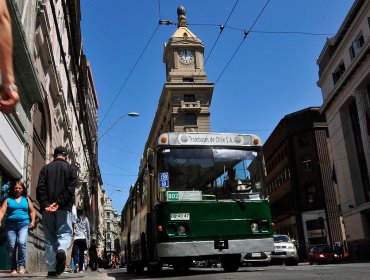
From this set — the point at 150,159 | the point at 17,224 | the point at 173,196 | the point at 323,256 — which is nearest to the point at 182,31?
the point at 323,256

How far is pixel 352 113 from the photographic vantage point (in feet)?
124

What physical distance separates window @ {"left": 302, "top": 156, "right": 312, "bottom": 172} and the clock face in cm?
2570

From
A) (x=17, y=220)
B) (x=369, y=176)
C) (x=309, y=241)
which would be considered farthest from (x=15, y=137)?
(x=309, y=241)

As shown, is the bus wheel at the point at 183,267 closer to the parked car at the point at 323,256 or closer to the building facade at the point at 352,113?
the parked car at the point at 323,256

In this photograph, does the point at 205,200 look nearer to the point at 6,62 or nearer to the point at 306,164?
the point at 6,62

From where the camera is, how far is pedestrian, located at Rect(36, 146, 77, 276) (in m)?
6.89

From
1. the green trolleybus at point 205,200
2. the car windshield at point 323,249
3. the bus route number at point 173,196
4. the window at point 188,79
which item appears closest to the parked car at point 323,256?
the car windshield at point 323,249

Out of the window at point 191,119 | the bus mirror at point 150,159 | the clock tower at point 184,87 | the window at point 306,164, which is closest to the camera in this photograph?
the bus mirror at point 150,159

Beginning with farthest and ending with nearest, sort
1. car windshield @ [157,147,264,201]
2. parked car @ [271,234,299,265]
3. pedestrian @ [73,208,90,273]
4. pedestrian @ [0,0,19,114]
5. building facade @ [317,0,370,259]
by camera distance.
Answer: building facade @ [317,0,370,259], parked car @ [271,234,299,265], pedestrian @ [73,208,90,273], car windshield @ [157,147,264,201], pedestrian @ [0,0,19,114]

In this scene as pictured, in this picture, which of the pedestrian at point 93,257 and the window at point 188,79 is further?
the window at point 188,79

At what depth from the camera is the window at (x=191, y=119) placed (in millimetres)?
67194

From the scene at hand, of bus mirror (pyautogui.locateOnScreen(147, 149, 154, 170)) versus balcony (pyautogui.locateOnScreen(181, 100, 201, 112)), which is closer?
bus mirror (pyautogui.locateOnScreen(147, 149, 154, 170))

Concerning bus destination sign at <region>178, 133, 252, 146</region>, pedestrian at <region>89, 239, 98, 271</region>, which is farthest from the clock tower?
bus destination sign at <region>178, 133, 252, 146</region>

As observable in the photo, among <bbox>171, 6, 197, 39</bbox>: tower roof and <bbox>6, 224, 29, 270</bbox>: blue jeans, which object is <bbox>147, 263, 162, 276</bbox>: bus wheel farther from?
<bbox>171, 6, 197, 39</bbox>: tower roof
